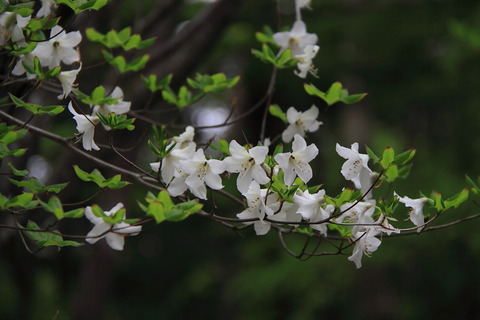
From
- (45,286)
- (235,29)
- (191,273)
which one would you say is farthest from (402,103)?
(45,286)

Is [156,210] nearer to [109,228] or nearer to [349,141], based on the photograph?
[109,228]

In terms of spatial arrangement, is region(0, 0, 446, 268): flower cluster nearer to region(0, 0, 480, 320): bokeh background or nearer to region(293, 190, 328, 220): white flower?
region(293, 190, 328, 220): white flower

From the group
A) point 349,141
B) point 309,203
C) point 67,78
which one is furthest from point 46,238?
point 349,141

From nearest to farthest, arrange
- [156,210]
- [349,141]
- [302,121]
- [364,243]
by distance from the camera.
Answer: [156,210]
[364,243]
[302,121]
[349,141]

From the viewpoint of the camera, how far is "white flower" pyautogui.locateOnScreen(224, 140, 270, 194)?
116 cm

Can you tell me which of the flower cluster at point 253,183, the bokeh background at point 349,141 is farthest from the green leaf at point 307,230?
the bokeh background at point 349,141

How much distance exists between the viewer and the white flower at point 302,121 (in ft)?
5.39

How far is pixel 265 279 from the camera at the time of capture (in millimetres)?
4301

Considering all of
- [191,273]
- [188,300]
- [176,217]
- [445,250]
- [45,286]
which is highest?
[176,217]

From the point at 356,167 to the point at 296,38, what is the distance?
63 cm

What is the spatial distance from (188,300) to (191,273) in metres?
0.45

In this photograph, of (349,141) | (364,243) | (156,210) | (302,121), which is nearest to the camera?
(156,210)

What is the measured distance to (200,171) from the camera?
3.96 ft

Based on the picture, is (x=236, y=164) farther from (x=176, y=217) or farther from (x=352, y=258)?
(x=352, y=258)
